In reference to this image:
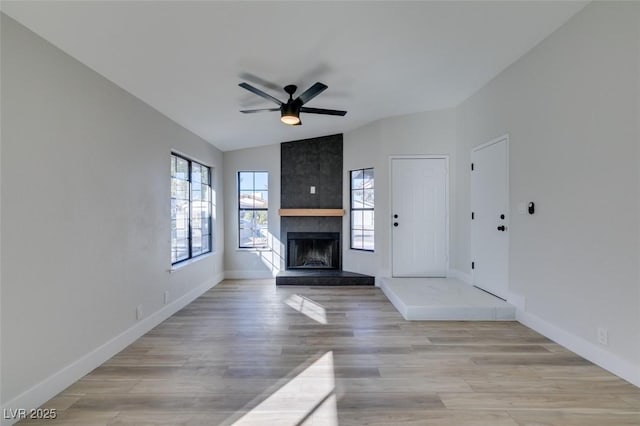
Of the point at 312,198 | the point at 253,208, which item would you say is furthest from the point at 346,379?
the point at 253,208

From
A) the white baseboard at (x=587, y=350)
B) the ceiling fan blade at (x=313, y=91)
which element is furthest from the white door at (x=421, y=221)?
the ceiling fan blade at (x=313, y=91)

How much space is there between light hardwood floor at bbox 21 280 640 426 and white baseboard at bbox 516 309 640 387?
7 cm

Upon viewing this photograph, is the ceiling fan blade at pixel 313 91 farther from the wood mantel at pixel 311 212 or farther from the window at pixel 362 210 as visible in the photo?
the wood mantel at pixel 311 212

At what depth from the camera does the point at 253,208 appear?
561 centimetres

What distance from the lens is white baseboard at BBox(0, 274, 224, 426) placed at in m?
1.78

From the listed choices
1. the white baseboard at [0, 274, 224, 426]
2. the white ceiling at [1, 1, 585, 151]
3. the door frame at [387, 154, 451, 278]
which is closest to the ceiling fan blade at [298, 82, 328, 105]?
the white ceiling at [1, 1, 585, 151]

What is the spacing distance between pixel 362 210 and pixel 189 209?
2.90 m

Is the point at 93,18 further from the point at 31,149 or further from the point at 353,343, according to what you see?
the point at 353,343

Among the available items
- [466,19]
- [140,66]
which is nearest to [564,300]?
[466,19]

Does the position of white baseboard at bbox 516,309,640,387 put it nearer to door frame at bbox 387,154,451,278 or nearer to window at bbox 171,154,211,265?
door frame at bbox 387,154,451,278

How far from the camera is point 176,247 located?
3.94 m

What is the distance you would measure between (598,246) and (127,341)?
4164 millimetres

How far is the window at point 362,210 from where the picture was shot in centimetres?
518

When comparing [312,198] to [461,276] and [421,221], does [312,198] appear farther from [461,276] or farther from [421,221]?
[461,276]
